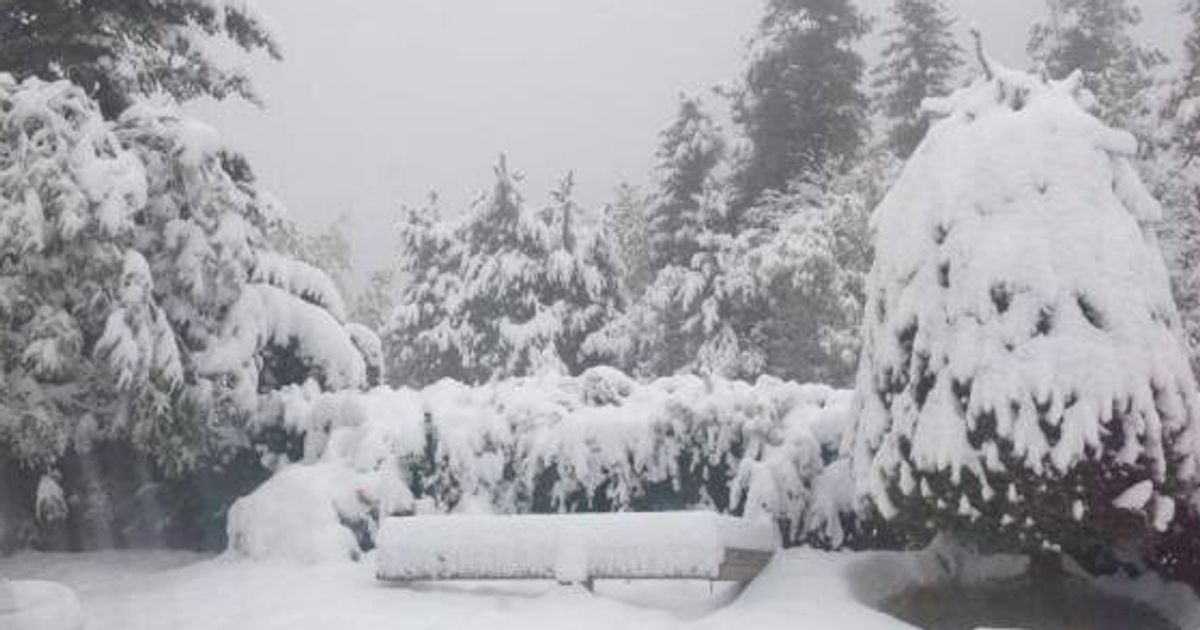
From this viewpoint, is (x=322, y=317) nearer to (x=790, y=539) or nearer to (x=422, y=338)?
(x=790, y=539)

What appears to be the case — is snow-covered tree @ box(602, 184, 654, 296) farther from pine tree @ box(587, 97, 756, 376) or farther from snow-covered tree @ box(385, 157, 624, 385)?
pine tree @ box(587, 97, 756, 376)

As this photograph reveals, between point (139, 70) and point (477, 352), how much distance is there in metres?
17.8

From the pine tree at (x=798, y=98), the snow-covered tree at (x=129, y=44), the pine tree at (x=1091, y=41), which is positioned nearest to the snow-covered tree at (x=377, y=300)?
the pine tree at (x=798, y=98)

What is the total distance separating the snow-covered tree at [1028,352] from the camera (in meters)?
7.76

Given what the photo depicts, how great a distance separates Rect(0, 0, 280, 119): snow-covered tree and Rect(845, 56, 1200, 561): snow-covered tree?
345 inches

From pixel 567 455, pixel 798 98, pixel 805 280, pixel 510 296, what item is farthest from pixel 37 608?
pixel 798 98

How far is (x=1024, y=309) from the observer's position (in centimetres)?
809

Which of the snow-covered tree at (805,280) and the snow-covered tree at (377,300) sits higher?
the snow-covered tree at (377,300)

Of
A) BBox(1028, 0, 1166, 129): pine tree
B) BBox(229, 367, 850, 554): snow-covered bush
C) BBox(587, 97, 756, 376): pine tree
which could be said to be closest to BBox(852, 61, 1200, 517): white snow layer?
BBox(229, 367, 850, 554): snow-covered bush

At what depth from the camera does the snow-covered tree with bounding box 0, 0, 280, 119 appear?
1278 cm

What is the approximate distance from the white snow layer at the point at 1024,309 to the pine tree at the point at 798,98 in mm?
19699

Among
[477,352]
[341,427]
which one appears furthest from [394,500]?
[477,352]

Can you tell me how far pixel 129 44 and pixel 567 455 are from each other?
7.55 meters

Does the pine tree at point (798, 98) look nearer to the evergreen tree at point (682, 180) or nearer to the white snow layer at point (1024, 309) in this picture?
the evergreen tree at point (682, 180)
